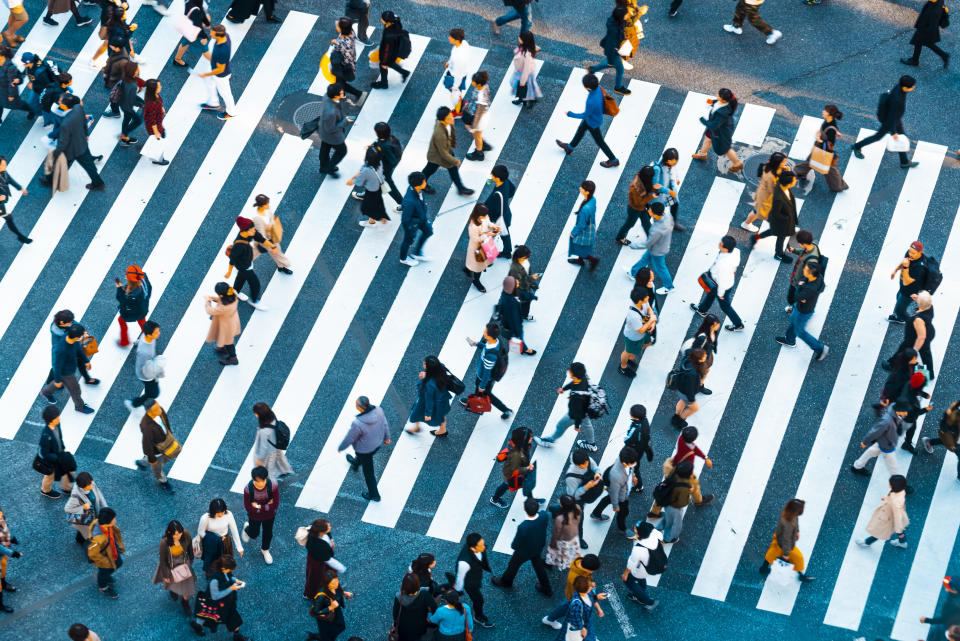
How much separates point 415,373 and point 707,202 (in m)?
5.58

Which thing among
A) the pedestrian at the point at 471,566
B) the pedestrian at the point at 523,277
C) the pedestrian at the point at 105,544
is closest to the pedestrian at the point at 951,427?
the pedestrian at the point at 523,277

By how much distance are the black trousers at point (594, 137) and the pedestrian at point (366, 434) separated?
625cm

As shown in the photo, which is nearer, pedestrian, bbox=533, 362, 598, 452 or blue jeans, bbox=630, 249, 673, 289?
pedestrian, bbox=533, 362, 598, 452

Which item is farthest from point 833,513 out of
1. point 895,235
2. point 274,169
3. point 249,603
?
point 274,169

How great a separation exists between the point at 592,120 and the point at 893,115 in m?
4.72

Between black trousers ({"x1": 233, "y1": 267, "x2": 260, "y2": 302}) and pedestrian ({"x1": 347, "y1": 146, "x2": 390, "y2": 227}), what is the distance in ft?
6.69

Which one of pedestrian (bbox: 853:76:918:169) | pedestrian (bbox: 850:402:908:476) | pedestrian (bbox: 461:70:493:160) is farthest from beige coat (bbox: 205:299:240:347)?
pedestrian (bbox: 853:76:918:169)

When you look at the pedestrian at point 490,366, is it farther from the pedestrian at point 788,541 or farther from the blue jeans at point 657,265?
the pedestrian at point 788,541

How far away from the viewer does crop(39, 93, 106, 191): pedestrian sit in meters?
22.8

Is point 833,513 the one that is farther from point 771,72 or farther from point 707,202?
point 771,72

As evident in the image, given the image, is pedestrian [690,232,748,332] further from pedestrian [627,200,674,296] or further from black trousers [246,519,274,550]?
black trousers [246,519,274,550]

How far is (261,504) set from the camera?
62.5ft

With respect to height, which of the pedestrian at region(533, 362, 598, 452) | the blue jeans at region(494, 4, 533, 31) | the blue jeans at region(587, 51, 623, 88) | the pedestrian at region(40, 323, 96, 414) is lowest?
the pedestrian at region(40, 323, 96, 414)

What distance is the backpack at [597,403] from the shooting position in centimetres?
2023
